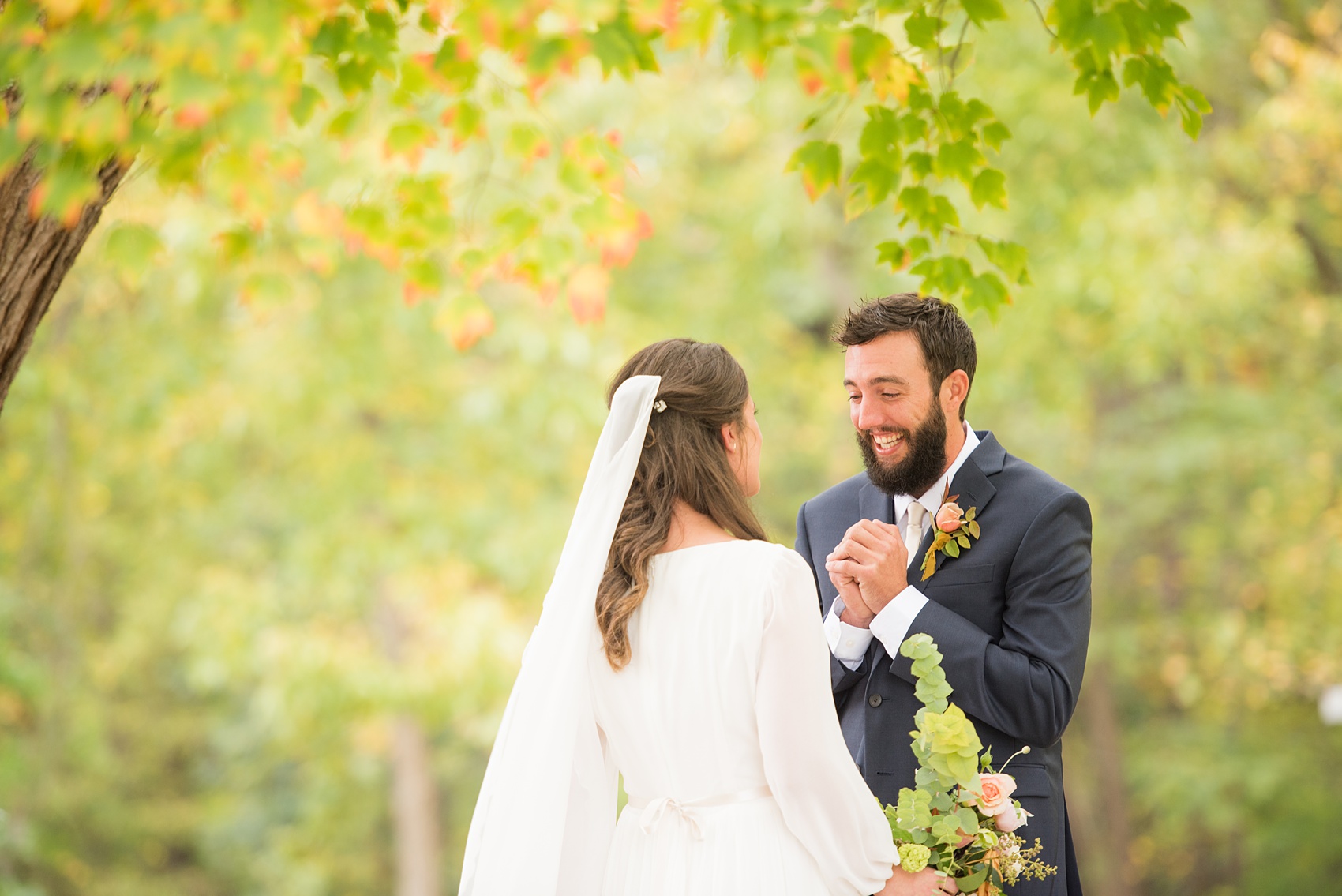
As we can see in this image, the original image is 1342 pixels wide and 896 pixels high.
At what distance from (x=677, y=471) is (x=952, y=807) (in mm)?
955

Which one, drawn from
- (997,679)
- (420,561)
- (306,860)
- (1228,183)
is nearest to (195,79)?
(997,679)

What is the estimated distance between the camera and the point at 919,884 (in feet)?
8.30

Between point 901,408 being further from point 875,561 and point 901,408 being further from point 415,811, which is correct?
point 415,811

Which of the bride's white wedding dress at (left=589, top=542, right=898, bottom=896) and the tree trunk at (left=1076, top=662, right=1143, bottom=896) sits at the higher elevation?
the tree trunk at (left=1076, top=662, right=1143, bottom=896)

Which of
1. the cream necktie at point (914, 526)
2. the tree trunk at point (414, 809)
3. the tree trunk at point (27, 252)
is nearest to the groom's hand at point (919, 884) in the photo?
the cream necktie at point (914, 526)

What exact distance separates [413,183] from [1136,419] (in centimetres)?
957

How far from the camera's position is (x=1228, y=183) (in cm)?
1077

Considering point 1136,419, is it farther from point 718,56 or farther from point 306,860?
point 306,860

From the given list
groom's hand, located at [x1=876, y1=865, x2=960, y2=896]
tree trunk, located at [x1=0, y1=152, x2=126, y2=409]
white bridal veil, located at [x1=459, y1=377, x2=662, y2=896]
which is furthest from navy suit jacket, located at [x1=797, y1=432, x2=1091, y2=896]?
tree trunk, located at [x1=0, y1=152, x2=126, y2=409]

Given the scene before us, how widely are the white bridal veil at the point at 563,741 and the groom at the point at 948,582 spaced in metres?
0.63

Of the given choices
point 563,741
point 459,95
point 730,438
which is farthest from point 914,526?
point 459,95

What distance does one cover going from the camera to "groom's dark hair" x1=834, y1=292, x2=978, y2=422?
A: 10.3 ft

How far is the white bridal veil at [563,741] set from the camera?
8.30 feet

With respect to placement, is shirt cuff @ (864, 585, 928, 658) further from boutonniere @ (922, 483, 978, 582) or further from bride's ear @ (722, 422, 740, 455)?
bride's ear @ (722, 422, 740, 455)
